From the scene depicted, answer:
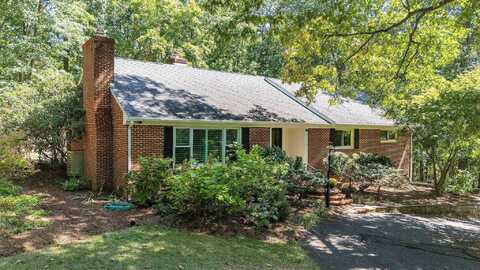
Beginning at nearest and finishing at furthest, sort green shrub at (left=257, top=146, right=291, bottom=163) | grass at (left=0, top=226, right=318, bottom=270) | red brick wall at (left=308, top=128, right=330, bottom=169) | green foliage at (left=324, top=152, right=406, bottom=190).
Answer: grass at (left=0, top=226, right=318, bottom=270)
green shrub at (left=257, top=146, right=291, bottom=163)
green foliage at (left=324, top=152, right=406, bottom=190)
red brick wall at (left=308, top=128, right=330, bottom=169)

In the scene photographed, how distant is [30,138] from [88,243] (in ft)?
31.5

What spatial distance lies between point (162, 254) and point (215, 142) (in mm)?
7422

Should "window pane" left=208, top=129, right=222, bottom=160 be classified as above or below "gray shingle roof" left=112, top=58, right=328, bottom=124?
below

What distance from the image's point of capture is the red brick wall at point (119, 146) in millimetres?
11710

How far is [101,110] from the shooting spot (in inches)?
500

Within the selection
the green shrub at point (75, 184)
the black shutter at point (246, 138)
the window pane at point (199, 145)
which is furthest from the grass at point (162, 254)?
the black shutter at point (246, 138)

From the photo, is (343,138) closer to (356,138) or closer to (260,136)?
(356,138)

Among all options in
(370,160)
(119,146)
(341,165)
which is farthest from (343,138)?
(119,146)

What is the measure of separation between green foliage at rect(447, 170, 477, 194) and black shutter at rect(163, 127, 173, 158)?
41.8 ft

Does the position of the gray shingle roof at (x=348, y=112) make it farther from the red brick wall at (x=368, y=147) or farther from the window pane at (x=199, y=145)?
the window pane at (x=199, y=145)

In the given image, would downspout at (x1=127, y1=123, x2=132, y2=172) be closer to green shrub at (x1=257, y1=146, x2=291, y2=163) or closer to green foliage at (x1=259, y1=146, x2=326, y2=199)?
green foliage at (x1=259, y1=146, x2=326, y2=199)

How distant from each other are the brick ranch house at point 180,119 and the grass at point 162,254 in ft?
15.7

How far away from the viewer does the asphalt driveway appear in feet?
22.0

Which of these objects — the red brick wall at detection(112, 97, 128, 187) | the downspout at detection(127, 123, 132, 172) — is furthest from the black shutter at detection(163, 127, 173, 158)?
the red brick wall at detection(112, 97, 128, 187)
